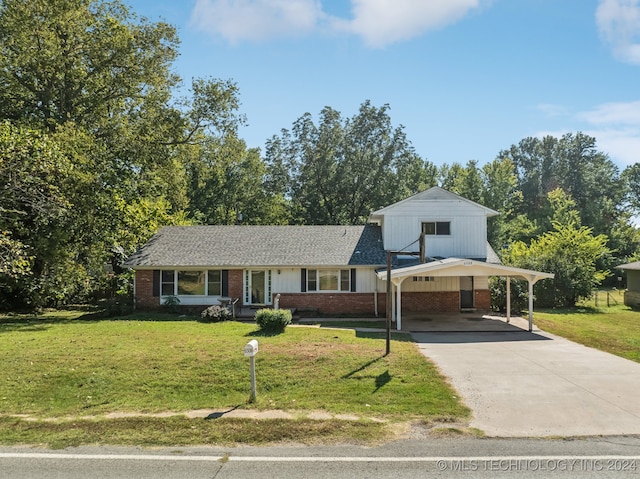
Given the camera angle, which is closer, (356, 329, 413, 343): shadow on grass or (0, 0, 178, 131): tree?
(356, 329, 413, 343): shadow on grass

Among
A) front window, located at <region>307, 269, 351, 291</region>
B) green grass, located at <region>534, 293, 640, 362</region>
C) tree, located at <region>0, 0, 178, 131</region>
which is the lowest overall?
green grass, located at <region>534, 293, 640, 362</region>

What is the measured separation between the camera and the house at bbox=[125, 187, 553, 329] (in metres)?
21.3

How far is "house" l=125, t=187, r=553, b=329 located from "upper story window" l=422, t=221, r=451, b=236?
0.05m

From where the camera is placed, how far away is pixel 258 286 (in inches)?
856

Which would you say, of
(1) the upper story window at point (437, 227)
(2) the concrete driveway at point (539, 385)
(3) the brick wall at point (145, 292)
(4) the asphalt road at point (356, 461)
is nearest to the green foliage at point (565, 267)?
(1) the upper story window at point (437, 227)

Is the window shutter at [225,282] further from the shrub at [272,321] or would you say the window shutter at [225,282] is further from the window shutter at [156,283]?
the shrub at [272,321]

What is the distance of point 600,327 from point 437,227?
8.35m

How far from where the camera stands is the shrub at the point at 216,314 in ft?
61.5

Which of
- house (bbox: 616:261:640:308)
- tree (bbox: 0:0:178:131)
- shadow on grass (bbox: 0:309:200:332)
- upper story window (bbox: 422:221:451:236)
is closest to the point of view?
shadow on grass (bbox: 0:309:200:332)

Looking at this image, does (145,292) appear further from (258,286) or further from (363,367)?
(363,367)

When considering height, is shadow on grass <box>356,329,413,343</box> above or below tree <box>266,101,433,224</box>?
below

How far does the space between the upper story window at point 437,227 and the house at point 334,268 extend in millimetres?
51

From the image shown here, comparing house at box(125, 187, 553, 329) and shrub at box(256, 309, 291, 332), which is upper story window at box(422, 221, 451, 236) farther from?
shrub at box(256, 309, 291, 332)

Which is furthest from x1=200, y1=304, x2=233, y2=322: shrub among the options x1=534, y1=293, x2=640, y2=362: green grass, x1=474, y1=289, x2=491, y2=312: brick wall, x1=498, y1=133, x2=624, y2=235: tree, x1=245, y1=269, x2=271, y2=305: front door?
x1=498, y1=133, x2=624, y2=235: tree
